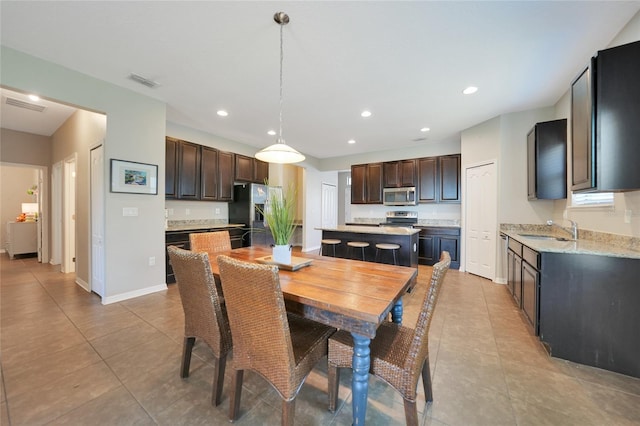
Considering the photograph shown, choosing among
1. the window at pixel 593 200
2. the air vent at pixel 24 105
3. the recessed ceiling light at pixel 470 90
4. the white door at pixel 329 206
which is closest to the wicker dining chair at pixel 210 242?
the recessed ceiling light at pixel 470 90

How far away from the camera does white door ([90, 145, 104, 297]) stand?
306 cm

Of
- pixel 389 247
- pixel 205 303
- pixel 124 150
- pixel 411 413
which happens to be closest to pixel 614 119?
pixel 411 413

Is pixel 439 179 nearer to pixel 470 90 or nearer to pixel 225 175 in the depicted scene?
pixel 470 90

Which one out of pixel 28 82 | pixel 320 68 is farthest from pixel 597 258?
pixel 28 82

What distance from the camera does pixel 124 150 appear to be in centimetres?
311

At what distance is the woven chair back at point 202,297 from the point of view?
55.9 inches

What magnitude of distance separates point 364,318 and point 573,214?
3586 mm

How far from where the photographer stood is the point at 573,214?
3.02m

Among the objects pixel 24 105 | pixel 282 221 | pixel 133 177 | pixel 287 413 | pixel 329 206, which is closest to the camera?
pixel 287 413

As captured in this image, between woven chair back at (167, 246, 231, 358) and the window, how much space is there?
11.6 feet

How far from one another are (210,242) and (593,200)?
4.21m

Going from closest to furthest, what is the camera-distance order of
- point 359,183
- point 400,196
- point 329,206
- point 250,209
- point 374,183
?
point 250,209 < point 400,196 < point 374,183 < point 359,183 < point 329,206

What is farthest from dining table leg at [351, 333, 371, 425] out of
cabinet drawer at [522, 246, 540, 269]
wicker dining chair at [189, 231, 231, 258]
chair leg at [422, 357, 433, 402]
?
cabinet drawer at [522, 246, 540, 269]

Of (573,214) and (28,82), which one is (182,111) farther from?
(573,214)
